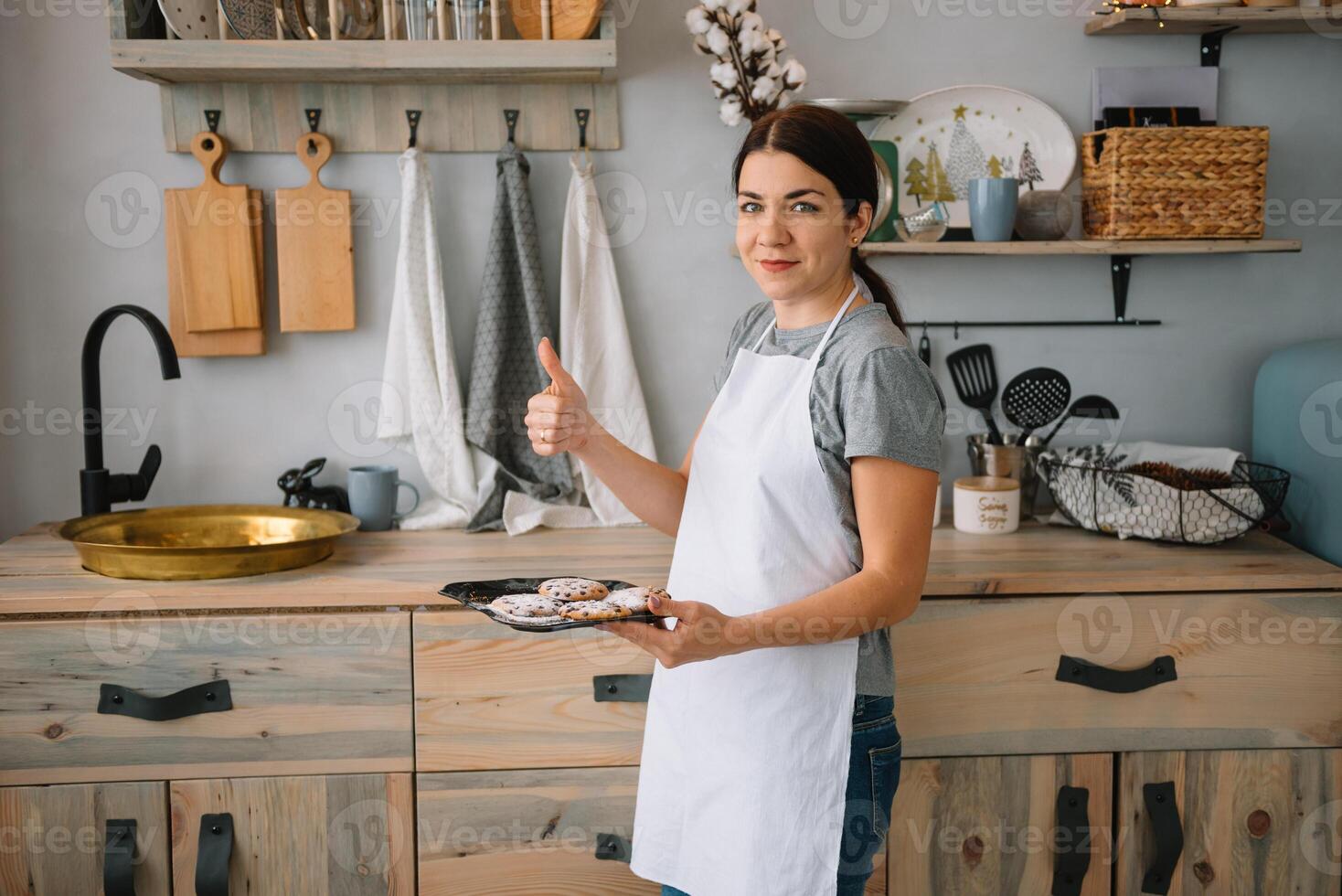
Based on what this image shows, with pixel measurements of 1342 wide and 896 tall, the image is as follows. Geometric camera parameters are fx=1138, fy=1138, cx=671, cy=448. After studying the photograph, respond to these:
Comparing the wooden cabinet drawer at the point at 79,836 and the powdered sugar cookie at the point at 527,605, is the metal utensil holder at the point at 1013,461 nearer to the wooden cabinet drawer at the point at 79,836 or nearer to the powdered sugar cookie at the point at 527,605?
the powdered sugar cookie at the point at 527,605

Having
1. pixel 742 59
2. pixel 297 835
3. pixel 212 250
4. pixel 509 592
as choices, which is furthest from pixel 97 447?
pixel 742 59

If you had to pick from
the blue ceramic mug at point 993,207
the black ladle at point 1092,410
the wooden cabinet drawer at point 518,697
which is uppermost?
the blue ceramic mug at point 993,207

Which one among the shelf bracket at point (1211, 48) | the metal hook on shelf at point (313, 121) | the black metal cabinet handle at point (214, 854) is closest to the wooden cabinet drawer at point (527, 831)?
the black metal cabinet handle at point (214, 854)

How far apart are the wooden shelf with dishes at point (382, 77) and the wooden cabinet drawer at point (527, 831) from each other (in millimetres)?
1117

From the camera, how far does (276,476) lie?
2.14 m

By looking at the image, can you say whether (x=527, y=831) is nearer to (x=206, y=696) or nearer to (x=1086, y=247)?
(x=206, y=696)

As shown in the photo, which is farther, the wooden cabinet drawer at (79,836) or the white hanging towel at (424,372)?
the white hanging towel at (424,372)

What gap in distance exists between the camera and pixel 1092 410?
2188 mm

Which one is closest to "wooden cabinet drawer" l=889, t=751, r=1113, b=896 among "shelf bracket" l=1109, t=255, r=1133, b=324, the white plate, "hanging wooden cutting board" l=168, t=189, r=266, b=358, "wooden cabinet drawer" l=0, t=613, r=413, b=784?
"wooden cabinet drawer" l=0, t=613, r=413, b=784

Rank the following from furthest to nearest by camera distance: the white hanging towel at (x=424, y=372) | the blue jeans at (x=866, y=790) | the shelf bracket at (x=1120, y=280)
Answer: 1. the shelf bracket at (x=1120, y=280)
2. the white hanging towel at (x=424, y=372)
3. the blue jeans at (x=866, y=790)

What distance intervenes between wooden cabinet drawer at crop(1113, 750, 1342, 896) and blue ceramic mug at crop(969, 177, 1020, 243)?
0.88 meters

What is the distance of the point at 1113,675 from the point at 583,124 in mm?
1291

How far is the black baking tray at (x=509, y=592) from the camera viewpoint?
1216 millimetres

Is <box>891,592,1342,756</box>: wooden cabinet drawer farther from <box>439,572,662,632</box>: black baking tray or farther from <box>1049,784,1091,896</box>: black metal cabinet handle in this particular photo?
<box>439,572,662,632</box>: black baking tray
